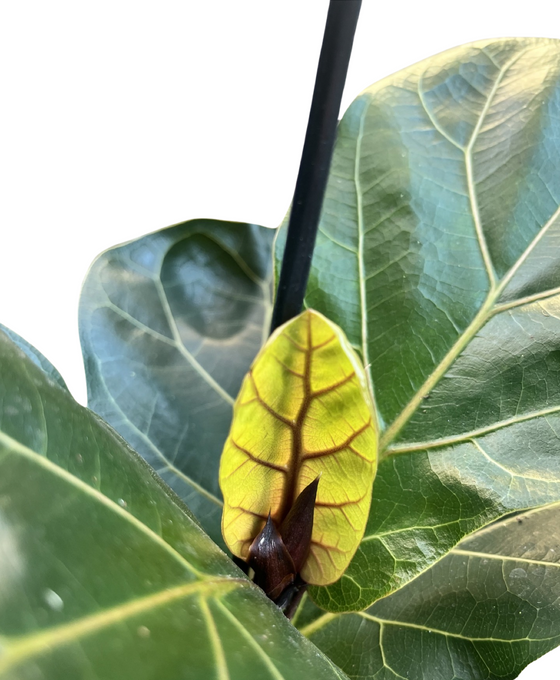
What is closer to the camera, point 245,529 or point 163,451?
point 245,529

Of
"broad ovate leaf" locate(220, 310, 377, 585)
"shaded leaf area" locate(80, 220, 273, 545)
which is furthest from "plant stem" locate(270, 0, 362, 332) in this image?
"shaded leaf area" locate(80, 220, 273, 545)

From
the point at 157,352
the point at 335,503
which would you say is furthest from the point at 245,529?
the point at 157,352

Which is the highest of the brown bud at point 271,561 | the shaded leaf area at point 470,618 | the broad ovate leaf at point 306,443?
the broad ovate leaf at point 306,443

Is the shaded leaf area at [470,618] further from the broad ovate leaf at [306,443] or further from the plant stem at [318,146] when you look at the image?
the plant stem at [318,146]

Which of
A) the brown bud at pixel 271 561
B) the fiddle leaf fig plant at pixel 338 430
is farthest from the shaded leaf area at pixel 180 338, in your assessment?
the brown bud at pixel 271 561

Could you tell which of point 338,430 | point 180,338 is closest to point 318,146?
point 338,430

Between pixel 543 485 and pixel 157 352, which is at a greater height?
pixel 157 352

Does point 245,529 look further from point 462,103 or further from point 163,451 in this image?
point 462,103
